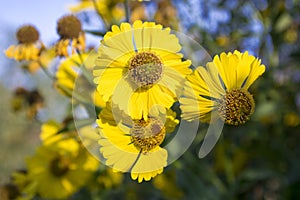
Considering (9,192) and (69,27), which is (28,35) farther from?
(9,192)

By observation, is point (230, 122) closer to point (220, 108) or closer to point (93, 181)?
point (220, 108)

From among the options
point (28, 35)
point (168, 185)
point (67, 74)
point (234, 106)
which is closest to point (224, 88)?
point (234, 106)

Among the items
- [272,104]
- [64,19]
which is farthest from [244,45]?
[64,19]

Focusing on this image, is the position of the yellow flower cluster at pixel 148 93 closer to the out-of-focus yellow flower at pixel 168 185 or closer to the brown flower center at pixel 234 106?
the brown flower center at pixel 234 106

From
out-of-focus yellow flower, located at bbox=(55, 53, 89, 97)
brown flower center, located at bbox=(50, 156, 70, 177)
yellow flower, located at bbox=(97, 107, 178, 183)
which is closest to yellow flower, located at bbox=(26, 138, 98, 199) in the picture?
brown flower center, located at bbox=(50, 156, 70, 177)

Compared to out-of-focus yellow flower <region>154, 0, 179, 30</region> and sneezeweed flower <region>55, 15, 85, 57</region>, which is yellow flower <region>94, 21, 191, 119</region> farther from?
out-of-focus yellow flower <region>154, 0, 179, 30</region>
